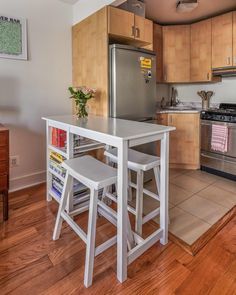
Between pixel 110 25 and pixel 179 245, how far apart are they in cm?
206

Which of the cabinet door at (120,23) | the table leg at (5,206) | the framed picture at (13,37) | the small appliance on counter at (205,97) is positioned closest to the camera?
the table leg at (5,206)

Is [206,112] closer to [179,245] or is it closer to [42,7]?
[179,245]

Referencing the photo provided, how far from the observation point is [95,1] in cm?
229

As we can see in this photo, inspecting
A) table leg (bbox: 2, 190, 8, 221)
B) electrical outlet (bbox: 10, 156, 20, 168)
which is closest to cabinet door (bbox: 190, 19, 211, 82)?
electrical outlet (bbox: 10, 156, 20, 168)

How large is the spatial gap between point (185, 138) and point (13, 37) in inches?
99.4

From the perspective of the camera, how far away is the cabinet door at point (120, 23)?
213cm

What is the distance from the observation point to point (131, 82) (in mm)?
2314

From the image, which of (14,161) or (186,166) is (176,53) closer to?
(186,166)

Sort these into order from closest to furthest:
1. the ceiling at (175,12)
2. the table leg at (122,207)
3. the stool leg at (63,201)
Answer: the table leg at (122,207) < the stool leg at (63,201) < the ceiling at (175,12)

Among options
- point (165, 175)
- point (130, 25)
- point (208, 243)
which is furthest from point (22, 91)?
point (208, 243)

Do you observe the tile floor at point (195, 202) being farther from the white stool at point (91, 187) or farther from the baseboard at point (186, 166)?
the white stool at point (91, 187)

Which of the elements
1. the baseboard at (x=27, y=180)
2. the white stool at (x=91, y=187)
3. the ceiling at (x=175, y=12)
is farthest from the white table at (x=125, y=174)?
the ceiling at (x=175, y=12)

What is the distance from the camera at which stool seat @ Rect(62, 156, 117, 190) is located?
4.13 feet

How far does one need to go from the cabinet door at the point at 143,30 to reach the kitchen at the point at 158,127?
0.01 meters
